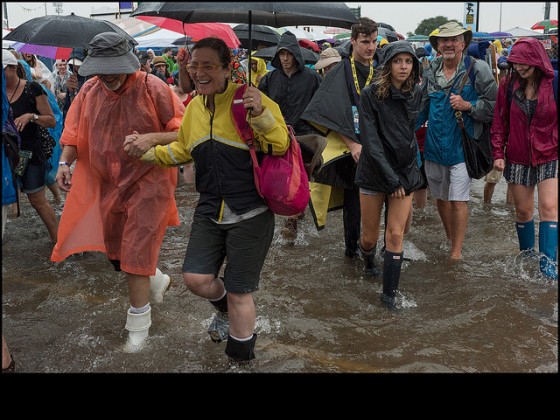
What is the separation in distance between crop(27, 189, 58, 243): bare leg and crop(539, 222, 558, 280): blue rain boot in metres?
4.51

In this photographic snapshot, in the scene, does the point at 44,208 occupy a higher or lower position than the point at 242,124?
lower

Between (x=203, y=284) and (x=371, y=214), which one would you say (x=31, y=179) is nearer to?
(x=203, y=284)

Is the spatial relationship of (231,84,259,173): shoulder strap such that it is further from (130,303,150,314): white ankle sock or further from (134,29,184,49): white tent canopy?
(134,29,184,49): white tent canopy

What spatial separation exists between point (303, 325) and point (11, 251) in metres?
3.48

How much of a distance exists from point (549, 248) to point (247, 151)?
3050mm

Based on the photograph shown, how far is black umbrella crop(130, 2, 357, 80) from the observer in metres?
2.78

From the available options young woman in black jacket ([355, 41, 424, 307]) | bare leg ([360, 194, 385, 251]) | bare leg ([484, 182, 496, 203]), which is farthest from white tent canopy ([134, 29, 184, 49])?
young woman in black jacket ([355, 41, 424, 307])

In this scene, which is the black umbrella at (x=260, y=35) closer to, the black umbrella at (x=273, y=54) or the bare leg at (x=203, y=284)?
the black umbrella at (x=273, y=54)

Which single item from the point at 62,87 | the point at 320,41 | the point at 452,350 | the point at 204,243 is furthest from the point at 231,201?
the point at 320,41

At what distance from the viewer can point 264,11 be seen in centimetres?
290

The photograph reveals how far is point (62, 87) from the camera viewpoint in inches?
446

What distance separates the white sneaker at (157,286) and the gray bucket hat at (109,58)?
4.99 feet

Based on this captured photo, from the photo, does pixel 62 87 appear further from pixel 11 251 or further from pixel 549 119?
pixel 549 119

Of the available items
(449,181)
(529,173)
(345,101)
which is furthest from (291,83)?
(529,173)
